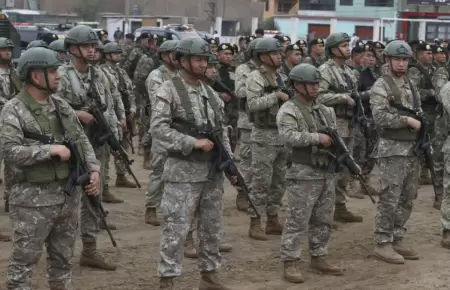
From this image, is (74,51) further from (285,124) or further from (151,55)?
(151,55)

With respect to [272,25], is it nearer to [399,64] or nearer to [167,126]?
[399,64]

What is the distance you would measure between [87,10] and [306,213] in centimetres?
4882

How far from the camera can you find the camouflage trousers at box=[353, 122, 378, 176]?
1055 centimetres

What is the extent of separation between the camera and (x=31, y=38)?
23.6 m

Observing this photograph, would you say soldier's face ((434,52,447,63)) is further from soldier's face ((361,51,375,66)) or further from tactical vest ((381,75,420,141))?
tactical vest ((381,75,420,141))

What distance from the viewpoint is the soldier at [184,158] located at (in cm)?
634

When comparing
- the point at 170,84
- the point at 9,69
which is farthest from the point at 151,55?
the point at 170,84

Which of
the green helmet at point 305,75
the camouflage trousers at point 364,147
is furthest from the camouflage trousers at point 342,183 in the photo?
the green helmet at point 305,75

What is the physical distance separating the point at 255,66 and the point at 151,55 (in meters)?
6.18

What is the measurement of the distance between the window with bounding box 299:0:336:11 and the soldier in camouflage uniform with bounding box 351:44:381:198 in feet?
112

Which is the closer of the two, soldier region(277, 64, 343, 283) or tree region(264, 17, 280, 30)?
soldier region(277, 64, 343, 283)

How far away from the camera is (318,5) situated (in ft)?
150

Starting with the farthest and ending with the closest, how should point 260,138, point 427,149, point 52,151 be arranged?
point 260,138 < point 427,149 < point 52,151

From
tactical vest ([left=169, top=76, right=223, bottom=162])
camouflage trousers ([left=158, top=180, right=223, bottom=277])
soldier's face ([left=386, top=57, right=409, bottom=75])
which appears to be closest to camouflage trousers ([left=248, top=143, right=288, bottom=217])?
soldier's face ([left=386, top=57, right=409, bottom=75])
